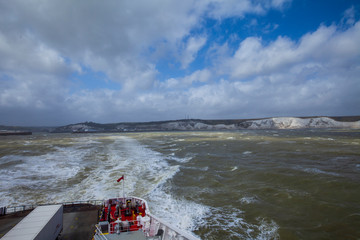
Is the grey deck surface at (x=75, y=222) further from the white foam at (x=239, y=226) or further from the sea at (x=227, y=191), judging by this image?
the white foam at (x=239, y=226)

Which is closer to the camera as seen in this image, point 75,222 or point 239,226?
point 75,222

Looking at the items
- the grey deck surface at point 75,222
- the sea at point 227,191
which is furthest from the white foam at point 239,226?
the grey deck surface at point 75,222

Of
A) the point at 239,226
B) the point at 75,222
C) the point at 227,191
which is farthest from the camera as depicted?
the point at 227,191

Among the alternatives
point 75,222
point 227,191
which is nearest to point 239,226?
point 227,191

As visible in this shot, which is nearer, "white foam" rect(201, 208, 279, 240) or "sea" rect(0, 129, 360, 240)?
"white foam" rect(201, 208, 279, 240)

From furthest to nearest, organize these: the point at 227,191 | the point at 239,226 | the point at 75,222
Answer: the point at 227,191 → the point at 239,226 → the point at 75,222

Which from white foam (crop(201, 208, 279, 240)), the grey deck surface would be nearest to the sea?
white foam (crop(201, 208, 279, 240))

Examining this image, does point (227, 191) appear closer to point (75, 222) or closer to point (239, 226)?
point (239, 226)

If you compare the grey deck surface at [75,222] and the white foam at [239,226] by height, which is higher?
the grey deck surface at [75,222]

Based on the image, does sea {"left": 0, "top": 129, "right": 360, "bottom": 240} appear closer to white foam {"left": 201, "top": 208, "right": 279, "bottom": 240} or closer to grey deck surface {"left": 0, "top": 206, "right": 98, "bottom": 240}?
white foam {"left": 201, "top": 208, "right": 279, "bottom": 240}

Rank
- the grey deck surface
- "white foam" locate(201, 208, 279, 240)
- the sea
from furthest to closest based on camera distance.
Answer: the sea
"white foam" locate(201, 208, 279, 240)
the grey deck surface

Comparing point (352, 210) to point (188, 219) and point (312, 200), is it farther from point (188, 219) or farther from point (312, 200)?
point (188, 219)

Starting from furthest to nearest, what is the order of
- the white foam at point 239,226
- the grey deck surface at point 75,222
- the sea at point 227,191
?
the sea at point 227,191 → the white foam at point 239,226 → the grey deck surface at point 75,222

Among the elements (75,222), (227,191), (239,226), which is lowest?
(239,226)
